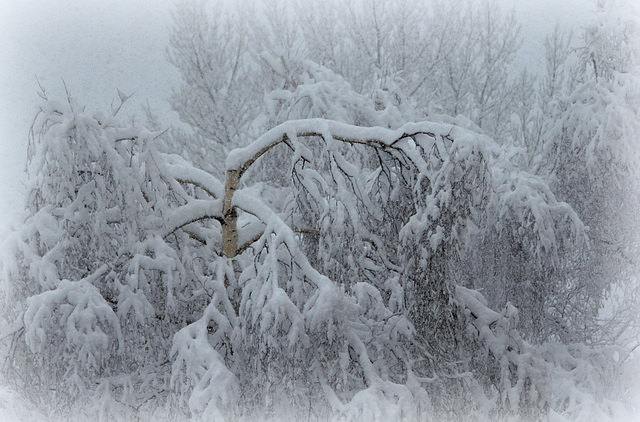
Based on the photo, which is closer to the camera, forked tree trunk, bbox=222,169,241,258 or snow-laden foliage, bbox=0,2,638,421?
snow-laden foliage, bbox=0,2,638,421

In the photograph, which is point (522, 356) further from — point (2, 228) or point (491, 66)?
point (491, 66)

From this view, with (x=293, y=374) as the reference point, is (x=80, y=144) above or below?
above

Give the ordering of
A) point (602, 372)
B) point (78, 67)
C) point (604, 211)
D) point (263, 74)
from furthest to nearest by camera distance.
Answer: point (263, 74) < point (78, 67) < point (604, 211) < point (602, 372)

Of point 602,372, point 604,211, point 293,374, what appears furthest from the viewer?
point 604,211

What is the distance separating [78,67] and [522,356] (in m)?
Result: 9.80

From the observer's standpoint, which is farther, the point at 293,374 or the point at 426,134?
the point at 426,134

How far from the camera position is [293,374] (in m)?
2.97

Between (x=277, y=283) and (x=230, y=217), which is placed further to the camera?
(x=230, y=217)

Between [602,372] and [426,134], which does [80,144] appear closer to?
[426,134]

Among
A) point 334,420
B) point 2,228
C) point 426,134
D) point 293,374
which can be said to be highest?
→ point 426,134

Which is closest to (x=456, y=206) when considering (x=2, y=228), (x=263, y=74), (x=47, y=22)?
(x=2, y=228)

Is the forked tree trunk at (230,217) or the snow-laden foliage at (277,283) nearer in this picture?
the snow-laden foliage at (277,283)

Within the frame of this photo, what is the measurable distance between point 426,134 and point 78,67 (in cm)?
915

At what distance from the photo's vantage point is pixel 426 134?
3.57 m
